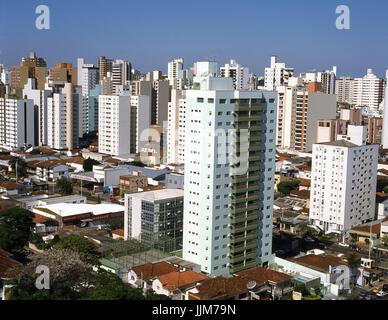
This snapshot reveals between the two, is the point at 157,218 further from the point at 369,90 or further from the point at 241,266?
the point at 369,90

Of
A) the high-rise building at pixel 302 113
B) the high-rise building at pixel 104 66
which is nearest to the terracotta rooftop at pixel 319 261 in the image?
the high-rise building at pixel 302 113

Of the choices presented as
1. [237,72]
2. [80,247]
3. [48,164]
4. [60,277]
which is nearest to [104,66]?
[237,72]

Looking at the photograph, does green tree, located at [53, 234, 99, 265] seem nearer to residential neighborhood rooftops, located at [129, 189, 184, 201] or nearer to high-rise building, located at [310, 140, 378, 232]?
residential neighborhood rooftops, located at [129, 189, 184, 201]

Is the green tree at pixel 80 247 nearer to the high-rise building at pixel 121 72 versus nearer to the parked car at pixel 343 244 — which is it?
the parked car at pixel 343 244

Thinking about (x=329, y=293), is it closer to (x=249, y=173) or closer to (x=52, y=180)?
(x=249, y=173)

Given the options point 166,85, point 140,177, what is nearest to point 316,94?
point 166,85
